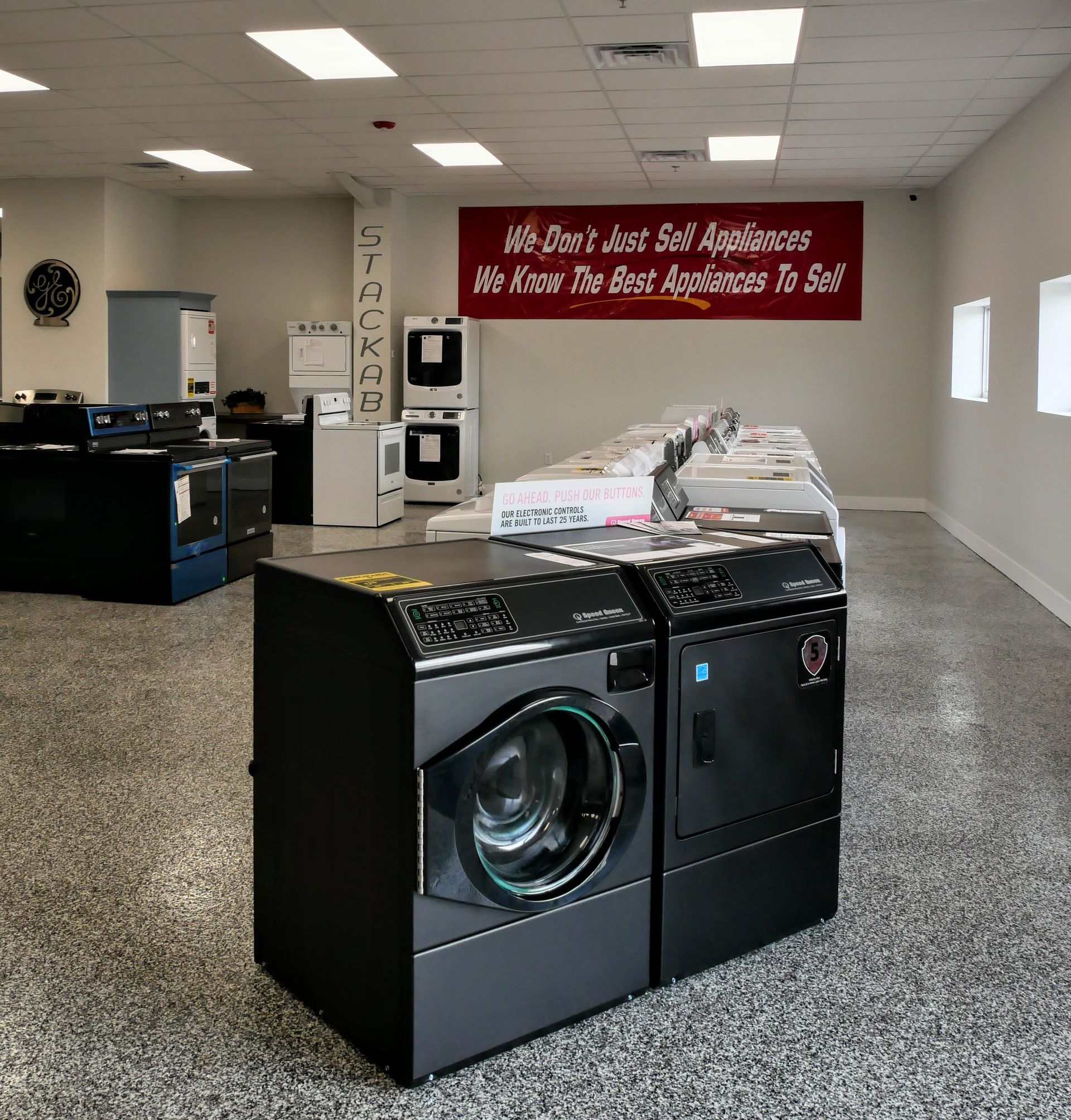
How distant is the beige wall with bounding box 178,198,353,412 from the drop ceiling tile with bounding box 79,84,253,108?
3767 mm

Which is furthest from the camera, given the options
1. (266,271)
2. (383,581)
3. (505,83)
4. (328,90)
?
(266,271)

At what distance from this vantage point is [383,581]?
6.31 ft

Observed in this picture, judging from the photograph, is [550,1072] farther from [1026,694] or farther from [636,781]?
[1026,694]

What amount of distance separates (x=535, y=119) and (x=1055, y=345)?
3669 mm

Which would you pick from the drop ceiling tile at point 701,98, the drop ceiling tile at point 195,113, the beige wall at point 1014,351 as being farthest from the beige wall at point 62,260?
the beige wall at point 1014,351

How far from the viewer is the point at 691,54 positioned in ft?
19.8

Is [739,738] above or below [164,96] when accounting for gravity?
below

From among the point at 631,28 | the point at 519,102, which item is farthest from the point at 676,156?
the point at 631,28

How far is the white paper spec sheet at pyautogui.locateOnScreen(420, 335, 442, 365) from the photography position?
10.5 meters

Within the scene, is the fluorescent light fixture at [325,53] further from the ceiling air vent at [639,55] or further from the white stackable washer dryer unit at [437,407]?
the white stackable washer dryer unit at [437,407]

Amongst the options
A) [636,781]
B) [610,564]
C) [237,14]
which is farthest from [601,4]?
[636,781]

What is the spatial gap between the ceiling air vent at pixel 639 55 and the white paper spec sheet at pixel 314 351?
5047mm

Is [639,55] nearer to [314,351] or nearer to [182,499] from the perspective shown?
[182,499]

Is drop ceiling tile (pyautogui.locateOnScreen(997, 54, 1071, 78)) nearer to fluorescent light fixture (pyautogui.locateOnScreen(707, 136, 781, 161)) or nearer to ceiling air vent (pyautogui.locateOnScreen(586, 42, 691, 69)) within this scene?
ceiling air vent (pyautogui.locateOnScreen(586, 42, 691, 69))
